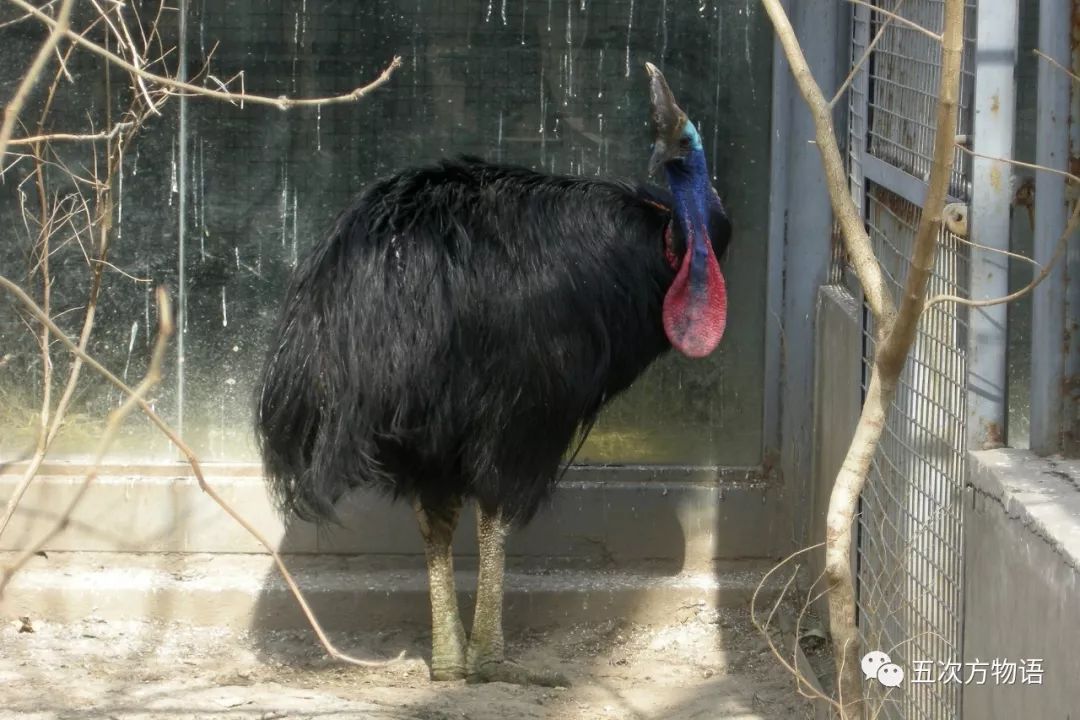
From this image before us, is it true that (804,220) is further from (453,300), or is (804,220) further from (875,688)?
(875,688)

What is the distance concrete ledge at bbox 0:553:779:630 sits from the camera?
4.74 metres

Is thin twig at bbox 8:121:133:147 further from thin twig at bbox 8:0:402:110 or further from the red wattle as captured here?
the red wattle

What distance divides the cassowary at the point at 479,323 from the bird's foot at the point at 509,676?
44cm

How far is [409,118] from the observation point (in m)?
4.92

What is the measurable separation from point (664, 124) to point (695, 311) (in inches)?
21.0

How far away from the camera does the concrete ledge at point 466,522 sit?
4898 mm

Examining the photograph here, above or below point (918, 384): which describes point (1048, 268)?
above

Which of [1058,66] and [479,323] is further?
[479,323]

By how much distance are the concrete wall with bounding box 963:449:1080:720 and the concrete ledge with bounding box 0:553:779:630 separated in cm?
233

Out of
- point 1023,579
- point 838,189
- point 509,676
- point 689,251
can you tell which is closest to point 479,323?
point 689,251

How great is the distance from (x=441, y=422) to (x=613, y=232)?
735 mm

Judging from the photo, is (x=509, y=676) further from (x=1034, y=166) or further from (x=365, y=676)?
(x=1034, y=166)

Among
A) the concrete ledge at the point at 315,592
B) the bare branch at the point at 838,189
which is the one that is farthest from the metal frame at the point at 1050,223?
the concrete ledge at the point at 315,592

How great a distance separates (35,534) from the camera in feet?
16.0
